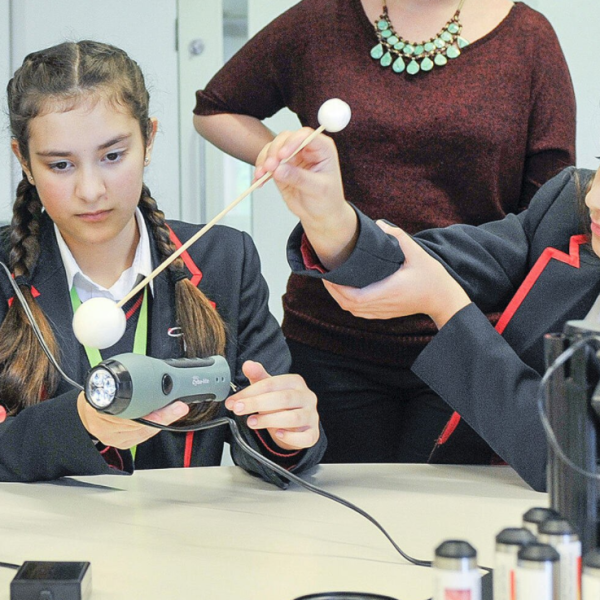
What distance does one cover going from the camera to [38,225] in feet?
4.43

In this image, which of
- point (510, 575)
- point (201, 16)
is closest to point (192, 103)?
point (201, 16)

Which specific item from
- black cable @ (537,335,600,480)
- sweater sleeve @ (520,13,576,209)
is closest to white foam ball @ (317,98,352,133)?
black cable @ (537,335,600,480)

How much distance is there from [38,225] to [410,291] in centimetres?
61

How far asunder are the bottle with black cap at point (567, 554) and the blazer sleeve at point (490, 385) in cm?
47

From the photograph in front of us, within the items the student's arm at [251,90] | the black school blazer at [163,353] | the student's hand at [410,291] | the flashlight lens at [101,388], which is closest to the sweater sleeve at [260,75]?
the student's arm at [251,90]

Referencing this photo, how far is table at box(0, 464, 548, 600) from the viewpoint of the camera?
0.75 metres

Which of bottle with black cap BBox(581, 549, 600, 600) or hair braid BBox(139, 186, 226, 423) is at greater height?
bottle with black cap BBox(581, 549, 600, 600)

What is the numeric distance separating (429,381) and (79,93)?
65 cm

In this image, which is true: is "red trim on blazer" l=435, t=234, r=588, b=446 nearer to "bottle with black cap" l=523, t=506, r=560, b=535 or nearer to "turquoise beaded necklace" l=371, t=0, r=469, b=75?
"turquoise beaded necklace" l=371, t=0, r=469, b=75

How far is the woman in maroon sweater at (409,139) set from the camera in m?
1.41

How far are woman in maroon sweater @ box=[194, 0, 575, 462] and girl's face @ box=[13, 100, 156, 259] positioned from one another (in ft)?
1.10

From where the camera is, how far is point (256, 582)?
2.44 feet

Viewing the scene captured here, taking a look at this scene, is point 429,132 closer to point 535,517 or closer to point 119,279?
point 119,279

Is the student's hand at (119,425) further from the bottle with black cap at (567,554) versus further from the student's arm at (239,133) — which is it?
the student's arm at (239,133)
